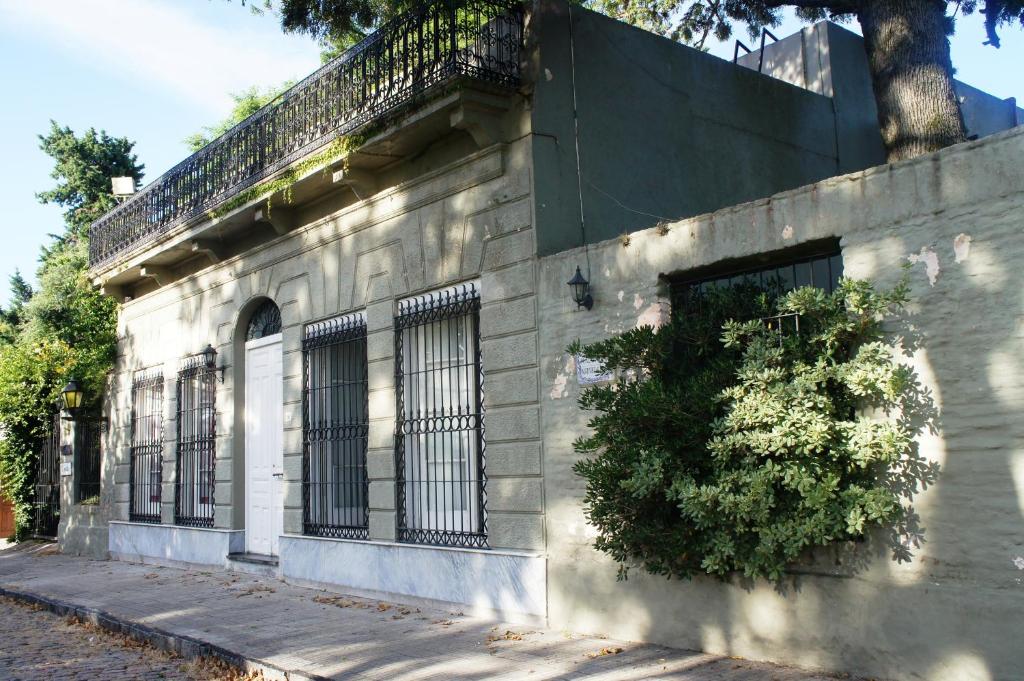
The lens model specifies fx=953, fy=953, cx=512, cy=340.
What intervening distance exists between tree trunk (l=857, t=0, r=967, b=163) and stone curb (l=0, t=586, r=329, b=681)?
6.97 metres

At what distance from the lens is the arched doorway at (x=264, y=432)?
39.8 ft

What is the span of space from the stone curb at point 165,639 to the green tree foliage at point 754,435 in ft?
8.28

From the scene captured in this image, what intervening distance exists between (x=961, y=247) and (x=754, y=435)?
160 cm

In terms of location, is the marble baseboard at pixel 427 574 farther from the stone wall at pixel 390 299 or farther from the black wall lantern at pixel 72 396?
the black wall lantern at pixel 72 396

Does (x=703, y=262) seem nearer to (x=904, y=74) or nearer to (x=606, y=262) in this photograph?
(x=606, y=262)

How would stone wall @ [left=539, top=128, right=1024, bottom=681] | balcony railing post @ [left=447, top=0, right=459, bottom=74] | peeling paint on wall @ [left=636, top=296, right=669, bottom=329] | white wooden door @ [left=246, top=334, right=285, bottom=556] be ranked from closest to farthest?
stone wall @ [left=539, top=128, right=1024, bottom=681], peeling paint on wall @ [left=636, top=296, right=669, bottom=329], balcony railing post @ [left=447, top=0, right=459, bottom=74], white wooden door @ [left=246, top=334, right=285, bottom=556]

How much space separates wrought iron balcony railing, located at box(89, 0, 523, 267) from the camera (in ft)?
28.6

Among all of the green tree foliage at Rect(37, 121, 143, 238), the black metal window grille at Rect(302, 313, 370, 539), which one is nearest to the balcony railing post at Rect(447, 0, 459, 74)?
the black metal window grille at Rect(302, 313, 370, 539)

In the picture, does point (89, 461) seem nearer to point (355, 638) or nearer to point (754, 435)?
point (355, 638)

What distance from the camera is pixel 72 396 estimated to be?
51.9 ft

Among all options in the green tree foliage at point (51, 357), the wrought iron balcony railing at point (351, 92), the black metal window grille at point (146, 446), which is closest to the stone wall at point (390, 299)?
the black metal window grille at point (146, 446)

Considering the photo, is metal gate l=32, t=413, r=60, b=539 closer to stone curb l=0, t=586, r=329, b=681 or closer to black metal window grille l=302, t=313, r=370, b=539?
stone curb l=0, t=586, r=329, b=681

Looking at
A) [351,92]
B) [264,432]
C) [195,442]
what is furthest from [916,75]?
[195,442]

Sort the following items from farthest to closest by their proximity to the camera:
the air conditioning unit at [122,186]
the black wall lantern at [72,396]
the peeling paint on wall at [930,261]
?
the air conditioning unit at [122,186] < the black wall lantern at [72,396] < the peeling paint on wall at [930,261]
